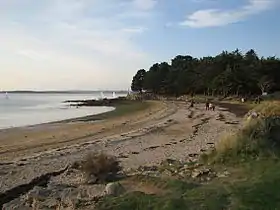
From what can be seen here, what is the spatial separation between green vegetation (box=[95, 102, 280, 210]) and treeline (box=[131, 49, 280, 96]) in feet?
199

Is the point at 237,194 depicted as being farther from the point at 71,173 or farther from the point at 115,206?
the point at 71,173

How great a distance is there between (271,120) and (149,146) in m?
7.38

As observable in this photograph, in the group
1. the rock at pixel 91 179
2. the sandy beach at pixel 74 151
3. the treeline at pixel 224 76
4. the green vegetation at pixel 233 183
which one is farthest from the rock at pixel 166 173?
the treeline at pixel 224 76

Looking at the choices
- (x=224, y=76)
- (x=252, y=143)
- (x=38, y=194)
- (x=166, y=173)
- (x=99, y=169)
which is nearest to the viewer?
(x=38, y=194)

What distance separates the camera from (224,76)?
76.8 metres

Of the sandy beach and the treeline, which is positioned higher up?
the treeline

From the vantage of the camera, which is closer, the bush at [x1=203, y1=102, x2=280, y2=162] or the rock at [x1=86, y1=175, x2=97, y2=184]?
the rock at [x1=86, y1=175, x2=97, y2=184]

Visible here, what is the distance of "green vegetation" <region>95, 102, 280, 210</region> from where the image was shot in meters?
7.33

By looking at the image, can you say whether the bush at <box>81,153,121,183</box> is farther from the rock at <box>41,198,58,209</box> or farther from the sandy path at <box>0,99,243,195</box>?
the sandy path at <box>0,99,243,195</box>

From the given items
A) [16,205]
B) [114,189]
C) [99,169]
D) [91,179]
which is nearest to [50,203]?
[16,205]

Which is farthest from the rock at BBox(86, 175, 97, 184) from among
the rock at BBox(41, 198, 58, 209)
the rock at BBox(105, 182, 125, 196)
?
the rock at BBox(41, 198, 58, 209)

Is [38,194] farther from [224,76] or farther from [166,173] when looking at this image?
[224,76]

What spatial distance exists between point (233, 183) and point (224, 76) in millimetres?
69352

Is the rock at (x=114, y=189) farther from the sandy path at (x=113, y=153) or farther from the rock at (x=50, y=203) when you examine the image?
the sandy path at (x=113, y=153)
